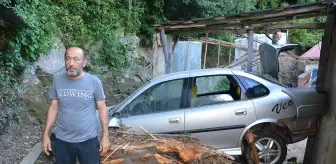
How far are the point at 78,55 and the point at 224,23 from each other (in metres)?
5.73

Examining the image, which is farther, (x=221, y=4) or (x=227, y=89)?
(x=221, y=4)

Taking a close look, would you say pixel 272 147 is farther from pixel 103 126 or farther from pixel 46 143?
pixel 46 143

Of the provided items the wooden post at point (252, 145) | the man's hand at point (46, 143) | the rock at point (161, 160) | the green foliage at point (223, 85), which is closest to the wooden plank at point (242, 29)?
the green foliage at point (223, 85)

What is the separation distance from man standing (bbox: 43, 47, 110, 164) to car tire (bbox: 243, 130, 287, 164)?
317 cm

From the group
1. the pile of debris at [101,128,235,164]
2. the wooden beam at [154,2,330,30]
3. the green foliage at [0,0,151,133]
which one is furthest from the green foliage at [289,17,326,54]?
the pile of debris at [101,128,235,164]

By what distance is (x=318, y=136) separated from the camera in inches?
214

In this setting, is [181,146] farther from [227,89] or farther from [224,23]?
[224,23]

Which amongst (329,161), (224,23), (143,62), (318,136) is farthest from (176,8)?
(329,161)

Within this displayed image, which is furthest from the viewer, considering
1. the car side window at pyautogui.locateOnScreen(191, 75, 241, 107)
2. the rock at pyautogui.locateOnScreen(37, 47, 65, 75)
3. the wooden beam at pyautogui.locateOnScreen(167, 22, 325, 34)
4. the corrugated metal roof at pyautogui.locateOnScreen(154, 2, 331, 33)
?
the rock at pyautogui.locateOnScreen(37, 47, 65, 75)

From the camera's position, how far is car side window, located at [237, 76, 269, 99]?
5980 mm

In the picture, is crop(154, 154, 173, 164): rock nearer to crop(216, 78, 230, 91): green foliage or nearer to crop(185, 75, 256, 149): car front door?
crop(185, 75, 256, 149): car front door

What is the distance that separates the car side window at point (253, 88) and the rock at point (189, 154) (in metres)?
1.75

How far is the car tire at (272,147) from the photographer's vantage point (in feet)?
19.5

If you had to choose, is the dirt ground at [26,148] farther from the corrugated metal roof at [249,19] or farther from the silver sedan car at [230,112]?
the corrugated metal roof at [249,19]
